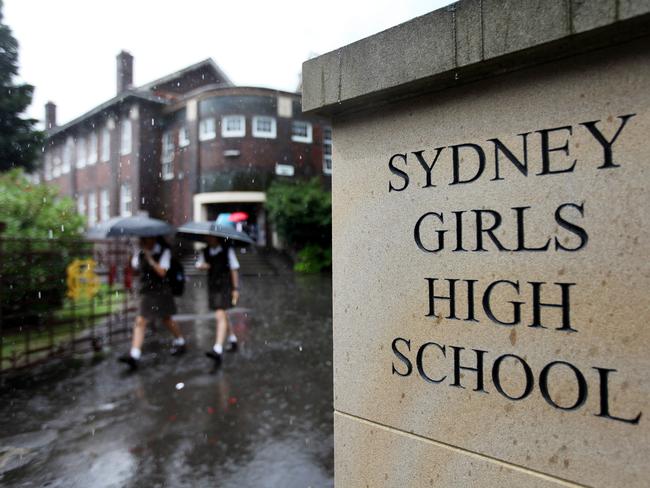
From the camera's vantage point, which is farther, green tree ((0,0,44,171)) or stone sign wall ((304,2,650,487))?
green tree ((0,0,44,171))

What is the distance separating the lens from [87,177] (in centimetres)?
3027

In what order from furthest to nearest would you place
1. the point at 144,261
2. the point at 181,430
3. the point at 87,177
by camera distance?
the point at 87,177 < the point at 144,261 < the point at 181,430

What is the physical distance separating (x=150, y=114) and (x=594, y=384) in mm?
27687

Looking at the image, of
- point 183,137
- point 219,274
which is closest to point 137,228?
point 219,274

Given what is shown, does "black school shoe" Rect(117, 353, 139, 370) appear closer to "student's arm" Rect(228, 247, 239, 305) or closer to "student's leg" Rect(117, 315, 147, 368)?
"student's leg" Rect(117, 315, 147, 368)

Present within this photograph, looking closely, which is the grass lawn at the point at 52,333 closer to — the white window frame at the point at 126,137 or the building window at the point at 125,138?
the white window frame at the point at 126,137

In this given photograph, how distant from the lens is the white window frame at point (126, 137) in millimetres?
26297

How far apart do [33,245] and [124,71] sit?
2367cm

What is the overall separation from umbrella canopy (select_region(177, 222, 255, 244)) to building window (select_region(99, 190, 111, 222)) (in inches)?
965

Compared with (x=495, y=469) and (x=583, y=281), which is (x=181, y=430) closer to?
(x=495, y=469)

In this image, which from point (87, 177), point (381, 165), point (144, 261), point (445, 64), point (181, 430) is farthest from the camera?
point (87, 177)

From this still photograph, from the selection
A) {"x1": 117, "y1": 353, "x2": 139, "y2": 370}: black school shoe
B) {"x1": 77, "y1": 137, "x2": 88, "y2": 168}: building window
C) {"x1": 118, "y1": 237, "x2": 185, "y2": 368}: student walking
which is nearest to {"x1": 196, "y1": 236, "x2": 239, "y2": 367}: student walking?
{"x1": 118, "y1": 237, "x2": 185, "y2": 368}: student walking

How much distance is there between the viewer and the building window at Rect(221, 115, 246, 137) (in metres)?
24.9

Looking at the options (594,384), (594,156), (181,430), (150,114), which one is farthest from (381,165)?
(150,114)
